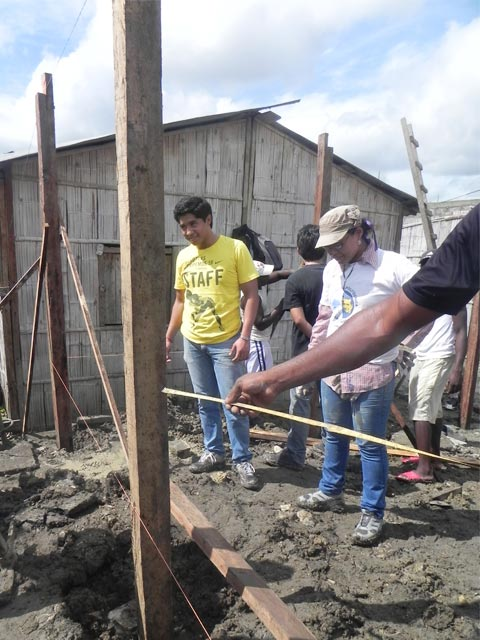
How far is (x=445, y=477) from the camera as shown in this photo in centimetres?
430

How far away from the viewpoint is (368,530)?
298 cm

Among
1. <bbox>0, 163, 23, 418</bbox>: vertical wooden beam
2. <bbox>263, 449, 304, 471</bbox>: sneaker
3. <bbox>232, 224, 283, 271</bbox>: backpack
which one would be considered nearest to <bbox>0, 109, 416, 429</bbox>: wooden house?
<bbox>0, 163, 23, 418</bbox>: vertical wooden beam

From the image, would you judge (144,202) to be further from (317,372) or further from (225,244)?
(225,244)

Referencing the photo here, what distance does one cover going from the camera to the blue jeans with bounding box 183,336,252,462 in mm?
3549

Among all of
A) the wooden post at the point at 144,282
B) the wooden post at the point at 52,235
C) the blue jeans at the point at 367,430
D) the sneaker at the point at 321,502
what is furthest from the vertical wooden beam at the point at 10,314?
the wooden post at the point at 144,282

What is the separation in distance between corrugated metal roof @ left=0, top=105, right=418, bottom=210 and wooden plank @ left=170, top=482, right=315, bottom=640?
13.6 feet

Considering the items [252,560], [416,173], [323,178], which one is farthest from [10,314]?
[416,173]

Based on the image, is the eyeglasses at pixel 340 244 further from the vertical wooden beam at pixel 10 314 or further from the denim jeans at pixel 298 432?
the vertical wooden beam at pixel 10 314

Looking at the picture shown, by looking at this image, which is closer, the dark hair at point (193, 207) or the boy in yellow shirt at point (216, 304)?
the dark hair at point (193, 207)

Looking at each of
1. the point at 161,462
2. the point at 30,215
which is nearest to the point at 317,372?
the point at 161,462

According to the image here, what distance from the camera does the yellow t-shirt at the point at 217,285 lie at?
3.49 m

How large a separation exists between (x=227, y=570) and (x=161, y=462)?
2.07 feet

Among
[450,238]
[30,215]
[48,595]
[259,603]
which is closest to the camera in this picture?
[450,238]

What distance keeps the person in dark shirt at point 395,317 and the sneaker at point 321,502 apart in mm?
1841
